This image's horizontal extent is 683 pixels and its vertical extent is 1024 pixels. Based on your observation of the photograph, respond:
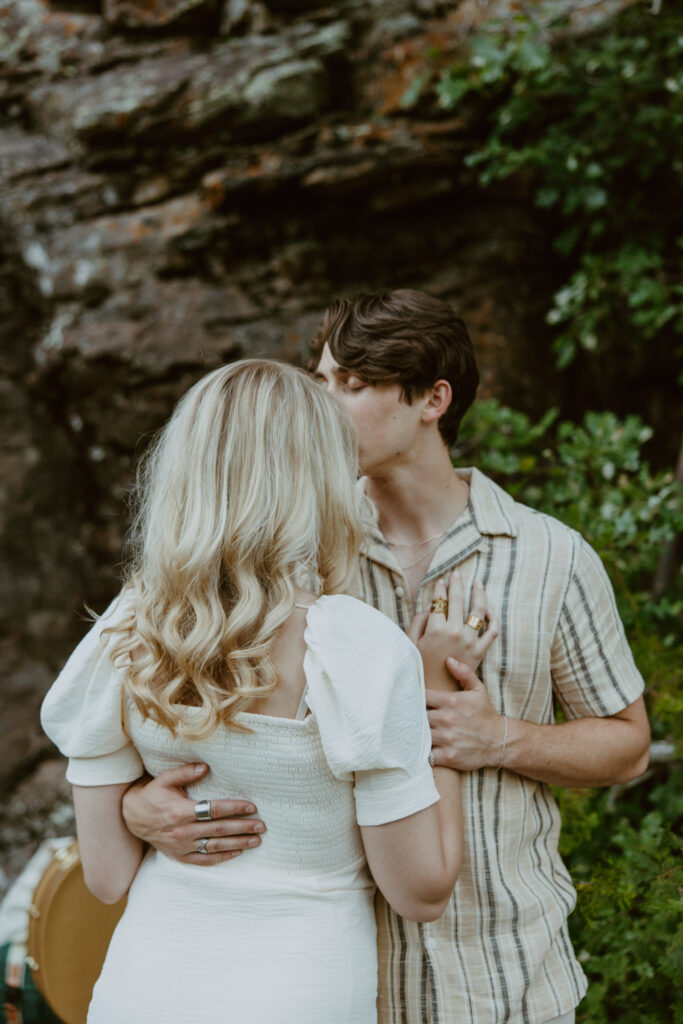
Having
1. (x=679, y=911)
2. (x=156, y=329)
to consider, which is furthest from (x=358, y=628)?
(x=156, y=329)

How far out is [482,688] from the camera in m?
1.66

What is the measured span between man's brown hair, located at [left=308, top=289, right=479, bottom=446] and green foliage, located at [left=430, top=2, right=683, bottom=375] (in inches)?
58.8

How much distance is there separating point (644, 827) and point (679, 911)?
12.0 inches

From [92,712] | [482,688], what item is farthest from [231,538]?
[482,688]

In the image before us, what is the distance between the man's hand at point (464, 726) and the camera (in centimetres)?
160

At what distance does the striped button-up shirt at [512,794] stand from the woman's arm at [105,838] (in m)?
0.51

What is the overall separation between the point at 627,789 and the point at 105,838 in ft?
6.57

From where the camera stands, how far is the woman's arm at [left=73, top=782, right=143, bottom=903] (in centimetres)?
154

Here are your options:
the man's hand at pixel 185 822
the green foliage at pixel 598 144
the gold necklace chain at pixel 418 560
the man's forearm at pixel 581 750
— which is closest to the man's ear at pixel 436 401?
the gold necklace chain at pixel 418 560

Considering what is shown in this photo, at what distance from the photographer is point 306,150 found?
3.46m

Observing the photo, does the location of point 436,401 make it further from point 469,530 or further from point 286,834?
point 286,834

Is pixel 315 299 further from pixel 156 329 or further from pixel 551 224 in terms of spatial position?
pixel 551 224

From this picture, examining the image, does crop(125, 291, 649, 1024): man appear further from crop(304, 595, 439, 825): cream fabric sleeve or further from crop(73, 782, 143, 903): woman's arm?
crop(304, 595, 439, 825): cream fabric sleeve

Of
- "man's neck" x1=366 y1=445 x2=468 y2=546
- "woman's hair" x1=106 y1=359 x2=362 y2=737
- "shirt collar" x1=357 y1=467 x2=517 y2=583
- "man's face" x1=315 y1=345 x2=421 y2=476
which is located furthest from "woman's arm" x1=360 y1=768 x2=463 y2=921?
"man's face" x1=315 y1=345 x2=421 y2=476
